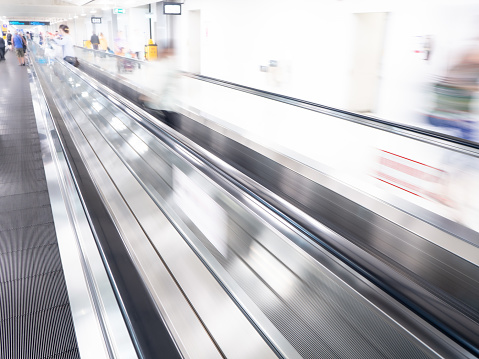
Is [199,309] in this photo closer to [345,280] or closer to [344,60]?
[345,280]

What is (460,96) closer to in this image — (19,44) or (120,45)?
(19,44)

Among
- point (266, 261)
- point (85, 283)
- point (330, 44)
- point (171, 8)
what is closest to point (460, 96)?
point (266, 261)

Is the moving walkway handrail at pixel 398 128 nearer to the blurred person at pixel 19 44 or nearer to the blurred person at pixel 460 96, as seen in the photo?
the blurred person at pixel 460 96

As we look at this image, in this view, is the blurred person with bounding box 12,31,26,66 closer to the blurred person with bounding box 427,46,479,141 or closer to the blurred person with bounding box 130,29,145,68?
the blurred person with bounding box 130,29,145,68

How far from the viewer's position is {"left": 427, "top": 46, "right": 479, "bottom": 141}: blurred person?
4.21 metres

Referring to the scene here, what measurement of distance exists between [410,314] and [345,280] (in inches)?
13.8

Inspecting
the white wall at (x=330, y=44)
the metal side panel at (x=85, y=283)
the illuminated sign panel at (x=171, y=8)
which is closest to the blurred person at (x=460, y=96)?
the white wall at (x=330, y=44)

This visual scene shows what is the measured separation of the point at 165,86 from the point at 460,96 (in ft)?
13.9

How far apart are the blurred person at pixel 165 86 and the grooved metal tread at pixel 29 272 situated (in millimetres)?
2179

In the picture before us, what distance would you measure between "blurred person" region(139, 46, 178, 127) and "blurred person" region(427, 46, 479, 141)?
12.7 feet

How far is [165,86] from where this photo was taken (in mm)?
6527

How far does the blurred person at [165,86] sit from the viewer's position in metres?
6.39

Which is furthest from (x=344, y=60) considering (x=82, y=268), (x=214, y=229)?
(x=82, y=268)

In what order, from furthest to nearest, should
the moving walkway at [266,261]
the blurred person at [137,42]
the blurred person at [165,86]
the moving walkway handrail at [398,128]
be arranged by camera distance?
the blurred person at [137,42] < the blurred person at [165,86] < the moving walkway handrail at [398,128] < the moving walkway at [266,261]
